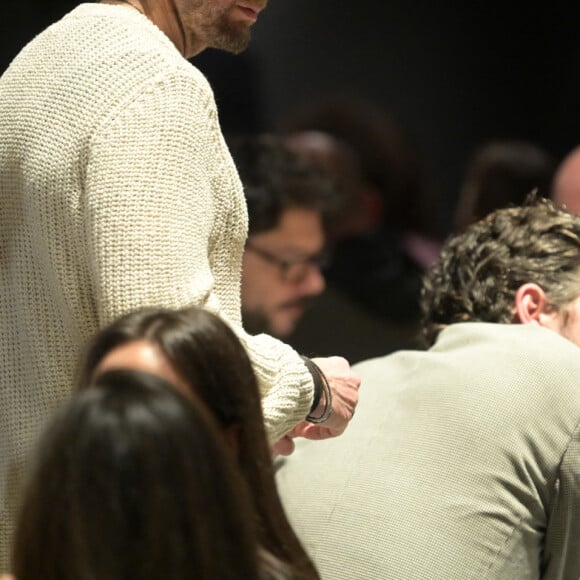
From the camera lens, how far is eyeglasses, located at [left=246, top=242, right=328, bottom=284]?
317 cm

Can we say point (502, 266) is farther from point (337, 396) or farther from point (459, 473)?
point (337, 396)

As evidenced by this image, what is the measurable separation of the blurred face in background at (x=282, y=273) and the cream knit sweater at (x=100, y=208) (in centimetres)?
150

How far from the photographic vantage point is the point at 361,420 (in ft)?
6.84

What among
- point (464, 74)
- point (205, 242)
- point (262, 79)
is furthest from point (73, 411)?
point (464, 74)

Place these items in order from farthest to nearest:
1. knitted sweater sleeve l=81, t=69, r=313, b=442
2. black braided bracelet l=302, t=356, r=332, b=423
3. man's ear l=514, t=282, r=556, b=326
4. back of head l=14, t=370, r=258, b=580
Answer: man's ear l=514, t=282, r=556, b=326 < black braided bracelet l=302, t=356, r=332, b=423 < knitted sweater sleeve l=81, t=69, r=313, b=442 < back of head l=14, t=370, r=258, b=580

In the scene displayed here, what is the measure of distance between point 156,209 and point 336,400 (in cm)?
37

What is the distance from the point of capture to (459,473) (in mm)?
1950

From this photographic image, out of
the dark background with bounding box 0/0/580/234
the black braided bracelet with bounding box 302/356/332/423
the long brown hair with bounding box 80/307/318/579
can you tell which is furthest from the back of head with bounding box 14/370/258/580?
the dark background with bounding box 0/0/580/234

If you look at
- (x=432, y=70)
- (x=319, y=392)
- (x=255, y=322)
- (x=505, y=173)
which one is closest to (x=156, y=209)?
(x=319, y=392)

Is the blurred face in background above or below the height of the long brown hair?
below

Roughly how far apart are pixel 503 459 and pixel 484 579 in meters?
0.17

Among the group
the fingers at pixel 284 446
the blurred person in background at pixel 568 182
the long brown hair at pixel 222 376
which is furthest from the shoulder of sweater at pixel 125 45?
the blurred person in background at pixel 568 182

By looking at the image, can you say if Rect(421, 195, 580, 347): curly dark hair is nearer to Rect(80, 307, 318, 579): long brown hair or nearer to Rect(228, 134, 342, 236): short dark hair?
Rect(228, 134, 342, 236): short dark hair

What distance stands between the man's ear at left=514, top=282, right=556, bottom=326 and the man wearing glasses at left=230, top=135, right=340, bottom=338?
94cm
